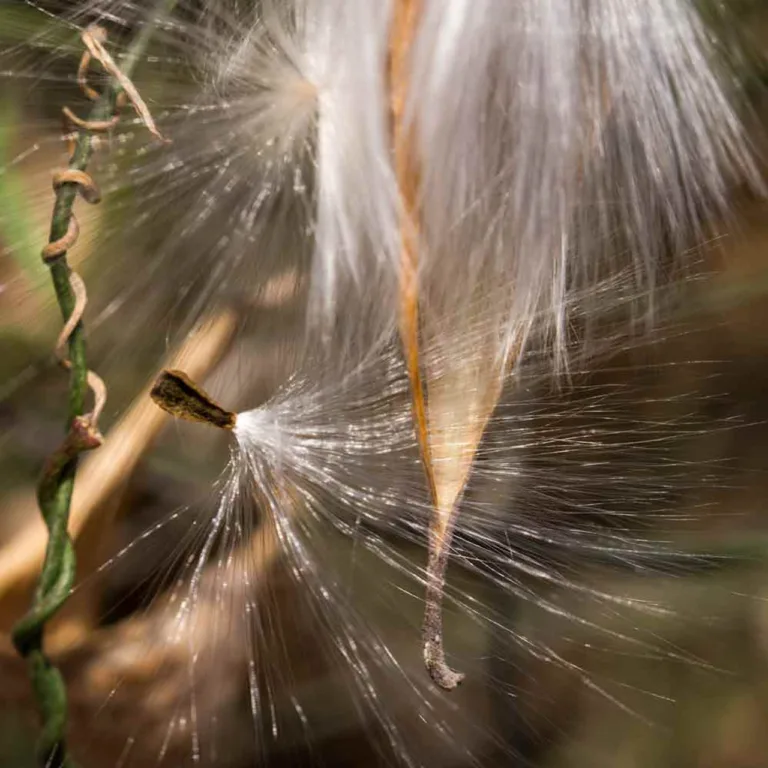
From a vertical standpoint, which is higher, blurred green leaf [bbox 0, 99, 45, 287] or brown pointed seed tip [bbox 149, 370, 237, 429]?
blurred green leaf [bbox 0, 99, 45, 287]

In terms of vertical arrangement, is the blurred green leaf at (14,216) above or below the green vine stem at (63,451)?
above

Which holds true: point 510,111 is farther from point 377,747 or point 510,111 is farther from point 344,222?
point 377,747

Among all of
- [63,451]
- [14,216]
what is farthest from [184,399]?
[14,216]

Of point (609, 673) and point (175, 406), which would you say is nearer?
point (175, 406)

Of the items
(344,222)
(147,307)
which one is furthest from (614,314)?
(147,307)
